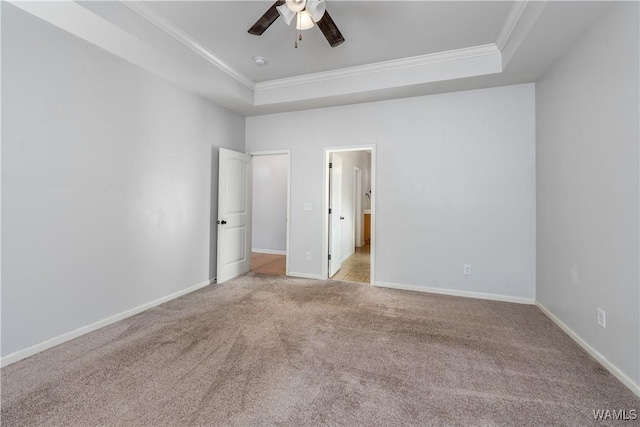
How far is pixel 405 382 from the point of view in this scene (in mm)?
1791

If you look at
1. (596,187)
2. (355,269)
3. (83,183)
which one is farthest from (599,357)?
(83,183)

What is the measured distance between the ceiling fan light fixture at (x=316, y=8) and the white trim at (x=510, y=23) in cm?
164

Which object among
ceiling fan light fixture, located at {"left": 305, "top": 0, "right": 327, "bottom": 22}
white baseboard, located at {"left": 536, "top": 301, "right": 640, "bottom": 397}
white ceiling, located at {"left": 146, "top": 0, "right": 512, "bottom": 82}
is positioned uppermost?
white ceiling, located at {"left": 146, "top": 0, "right": 512, "bottom": 82}

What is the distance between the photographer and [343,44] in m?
2.95

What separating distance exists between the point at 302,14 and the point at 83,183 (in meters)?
2.36

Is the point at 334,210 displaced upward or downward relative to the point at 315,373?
upward

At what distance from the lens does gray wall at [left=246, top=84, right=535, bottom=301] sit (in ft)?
10.7

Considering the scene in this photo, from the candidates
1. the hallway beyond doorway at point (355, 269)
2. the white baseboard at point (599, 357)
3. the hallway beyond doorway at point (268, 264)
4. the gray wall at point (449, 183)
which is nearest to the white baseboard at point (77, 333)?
the hallway beyond doorway at point (268, 264)

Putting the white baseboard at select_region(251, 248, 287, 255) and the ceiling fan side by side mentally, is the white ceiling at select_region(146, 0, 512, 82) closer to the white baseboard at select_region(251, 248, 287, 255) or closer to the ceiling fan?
the ceiling fan

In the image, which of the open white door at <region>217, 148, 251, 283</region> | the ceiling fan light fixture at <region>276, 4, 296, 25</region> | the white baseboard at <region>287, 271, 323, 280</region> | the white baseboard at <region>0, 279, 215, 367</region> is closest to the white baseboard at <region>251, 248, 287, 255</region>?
the open white door at <region>217, 148, 251, 283</region>

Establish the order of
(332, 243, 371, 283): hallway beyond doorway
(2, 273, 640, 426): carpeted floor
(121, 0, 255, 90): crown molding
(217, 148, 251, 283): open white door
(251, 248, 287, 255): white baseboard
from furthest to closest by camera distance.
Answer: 1. (251, 248, 287, 255): white baseboard
2. (332, 243, 371, 283): hallway beyond doorway
3. (217, 148, 251, 283): open white door
4. (121, 0, 255, 90): crown molding
5. (2, 273, 640, 426): carpeted floor

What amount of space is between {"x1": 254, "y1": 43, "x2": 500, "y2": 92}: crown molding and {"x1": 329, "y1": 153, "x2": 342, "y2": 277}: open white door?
1170 millimetres

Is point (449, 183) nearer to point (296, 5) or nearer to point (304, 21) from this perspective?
point (304, 21)

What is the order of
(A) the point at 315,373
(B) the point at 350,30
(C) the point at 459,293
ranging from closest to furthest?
(A) the point at 315,373, (B) the point at 350,30, (C) the point at 459,293
